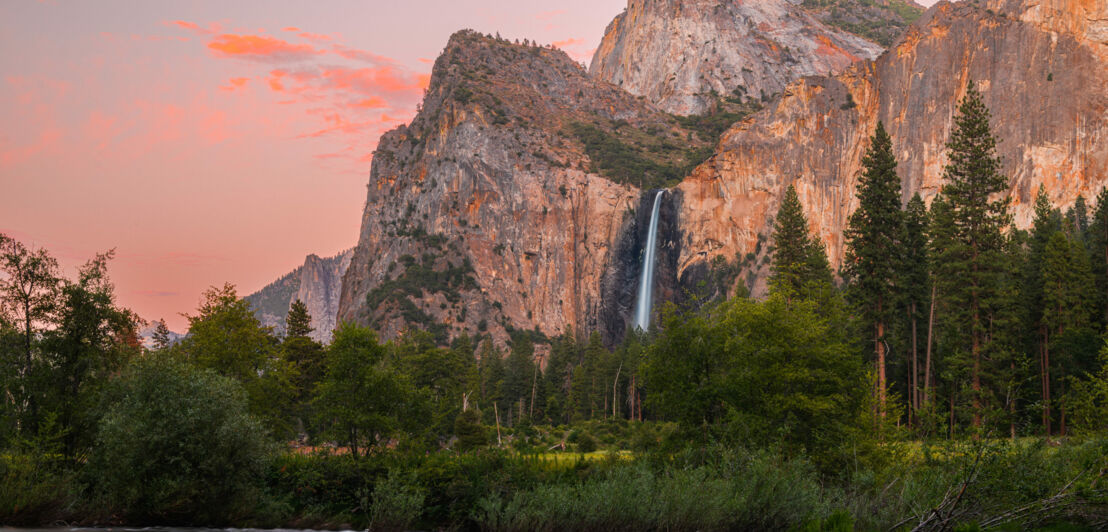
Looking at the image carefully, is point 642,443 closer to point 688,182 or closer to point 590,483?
point 590,483

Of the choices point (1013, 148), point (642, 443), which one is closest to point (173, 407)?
point (642, 443)

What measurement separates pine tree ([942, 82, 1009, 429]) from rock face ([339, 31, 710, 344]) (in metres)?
101

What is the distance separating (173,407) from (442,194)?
13895 centimetres

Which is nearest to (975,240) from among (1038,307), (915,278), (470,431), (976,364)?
(915,278)

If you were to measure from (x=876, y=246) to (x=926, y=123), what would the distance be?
68.4m

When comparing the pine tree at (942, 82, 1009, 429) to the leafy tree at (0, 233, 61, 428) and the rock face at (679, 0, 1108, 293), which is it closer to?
the leafy tree at (0, 233, 61, 428)

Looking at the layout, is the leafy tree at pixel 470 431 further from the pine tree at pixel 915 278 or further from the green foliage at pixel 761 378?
the pine tree at pixel 915 278

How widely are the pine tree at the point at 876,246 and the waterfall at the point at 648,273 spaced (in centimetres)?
9438

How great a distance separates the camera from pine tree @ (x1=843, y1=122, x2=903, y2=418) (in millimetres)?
41688

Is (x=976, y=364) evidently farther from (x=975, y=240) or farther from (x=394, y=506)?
(x=394, y=506)

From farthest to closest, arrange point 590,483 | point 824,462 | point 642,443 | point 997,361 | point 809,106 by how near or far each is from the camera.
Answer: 1. point 809,106
2. point 997,361
3. point 642,443
4. point 824,462
5. point 590,483

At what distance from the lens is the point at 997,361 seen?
3938 cm

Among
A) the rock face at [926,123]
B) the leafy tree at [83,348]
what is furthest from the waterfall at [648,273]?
the leafy tree at [83,348]

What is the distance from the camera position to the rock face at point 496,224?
149 m
